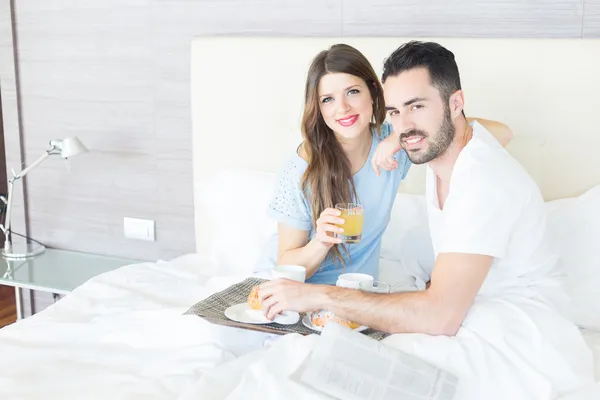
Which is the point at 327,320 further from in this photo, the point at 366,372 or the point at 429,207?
the point at 429,207

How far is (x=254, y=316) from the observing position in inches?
66.6

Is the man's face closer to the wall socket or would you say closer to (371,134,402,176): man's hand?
(371,134,402,176): man's hand

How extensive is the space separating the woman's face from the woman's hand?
0.30 metres

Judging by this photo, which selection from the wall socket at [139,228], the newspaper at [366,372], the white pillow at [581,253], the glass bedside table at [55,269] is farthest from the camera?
the wall socket at [139,228]

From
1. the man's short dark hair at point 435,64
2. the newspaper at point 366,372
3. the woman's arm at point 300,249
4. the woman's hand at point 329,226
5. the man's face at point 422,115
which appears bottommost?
the newspaper at point 366,372

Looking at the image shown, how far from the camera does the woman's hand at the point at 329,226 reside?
184 cm

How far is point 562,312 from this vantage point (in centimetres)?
179

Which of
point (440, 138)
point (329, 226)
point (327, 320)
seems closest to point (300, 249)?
point (329, 226)

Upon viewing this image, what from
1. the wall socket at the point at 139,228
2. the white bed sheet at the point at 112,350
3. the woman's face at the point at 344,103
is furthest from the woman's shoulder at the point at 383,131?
the wall socket at the point at 139,228

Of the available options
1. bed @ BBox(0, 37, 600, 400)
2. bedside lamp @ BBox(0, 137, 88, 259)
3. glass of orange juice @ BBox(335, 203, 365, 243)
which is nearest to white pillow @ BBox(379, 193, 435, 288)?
bed @ BBox(0, 37, 600, 400)

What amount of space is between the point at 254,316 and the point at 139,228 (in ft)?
4.57

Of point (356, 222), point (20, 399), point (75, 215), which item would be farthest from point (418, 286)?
point (75, 215)

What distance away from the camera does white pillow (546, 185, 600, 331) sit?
1.95 m

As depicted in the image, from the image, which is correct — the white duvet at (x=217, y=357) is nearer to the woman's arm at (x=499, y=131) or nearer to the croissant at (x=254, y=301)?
the croissant at (x=254, y=301)
